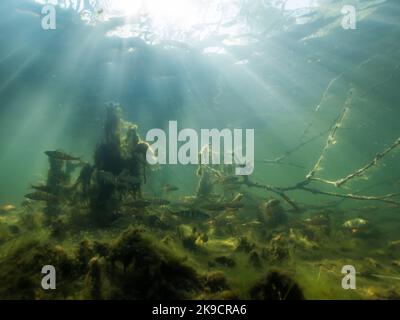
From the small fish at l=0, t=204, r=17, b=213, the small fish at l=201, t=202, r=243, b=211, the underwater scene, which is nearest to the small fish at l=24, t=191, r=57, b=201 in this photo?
the underwater scene

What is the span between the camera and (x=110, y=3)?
16062 millimetres

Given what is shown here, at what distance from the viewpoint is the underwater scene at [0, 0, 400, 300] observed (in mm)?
5570

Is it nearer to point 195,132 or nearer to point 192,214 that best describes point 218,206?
point 192,214

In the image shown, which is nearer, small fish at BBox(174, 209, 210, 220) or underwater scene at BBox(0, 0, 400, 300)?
underwater scene at BBox(0, 0, 400, 300)

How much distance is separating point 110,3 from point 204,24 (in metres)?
5.27

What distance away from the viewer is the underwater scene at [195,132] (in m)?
5.57

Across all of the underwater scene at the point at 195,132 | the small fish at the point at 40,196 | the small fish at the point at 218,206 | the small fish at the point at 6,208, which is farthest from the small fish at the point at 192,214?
the small fish at the point at 6,208

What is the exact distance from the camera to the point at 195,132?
37250 mm

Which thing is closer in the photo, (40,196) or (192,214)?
(40,196)

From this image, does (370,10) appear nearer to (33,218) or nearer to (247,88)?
(247,88)

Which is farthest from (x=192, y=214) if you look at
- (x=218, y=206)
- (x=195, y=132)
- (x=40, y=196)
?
(x=195, y=132)

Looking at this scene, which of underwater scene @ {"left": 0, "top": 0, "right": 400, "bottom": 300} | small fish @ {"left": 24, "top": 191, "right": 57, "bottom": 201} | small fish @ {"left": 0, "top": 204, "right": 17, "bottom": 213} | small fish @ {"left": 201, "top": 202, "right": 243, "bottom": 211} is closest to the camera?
underwater scene @ {"left": 0, "top": 0, "right": 400, "bottom": 300}

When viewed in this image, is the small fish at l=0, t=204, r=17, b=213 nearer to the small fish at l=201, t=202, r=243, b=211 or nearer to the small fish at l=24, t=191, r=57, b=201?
the small fish at l=24, t=191, r=57, b=201

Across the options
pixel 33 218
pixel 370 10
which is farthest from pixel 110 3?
pixel 370 10
